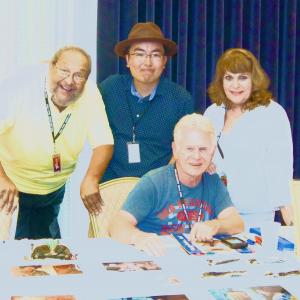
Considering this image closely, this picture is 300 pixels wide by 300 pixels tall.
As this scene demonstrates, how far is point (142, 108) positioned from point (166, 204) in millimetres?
897

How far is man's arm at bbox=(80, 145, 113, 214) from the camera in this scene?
246 centimetres

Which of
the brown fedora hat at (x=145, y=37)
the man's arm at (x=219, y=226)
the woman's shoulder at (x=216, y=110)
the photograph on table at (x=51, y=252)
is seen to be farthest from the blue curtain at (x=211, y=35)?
the photograph on table at (x=51, y=252)

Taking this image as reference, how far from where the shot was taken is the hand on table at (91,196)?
244 centimetres

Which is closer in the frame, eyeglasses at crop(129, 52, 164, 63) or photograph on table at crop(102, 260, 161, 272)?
photograph on table at crop(102, 260, 161, 272)

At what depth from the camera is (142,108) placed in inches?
115

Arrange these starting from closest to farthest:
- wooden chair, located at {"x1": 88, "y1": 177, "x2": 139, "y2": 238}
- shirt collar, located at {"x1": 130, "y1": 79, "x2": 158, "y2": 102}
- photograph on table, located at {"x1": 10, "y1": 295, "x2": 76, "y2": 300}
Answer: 1. photograph on table, located at {"x1": 10, "y1": 295, "x2": 76, "y2": 300}
2. wooden chair, located at {"x1": 88, "y1": 177, "x2": 139, "y2": 238}
3. shirt collar, located at {"x1": 130, "y1": 79, "x2": 158, "y2": 102}

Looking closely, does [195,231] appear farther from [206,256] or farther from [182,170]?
[182,170]

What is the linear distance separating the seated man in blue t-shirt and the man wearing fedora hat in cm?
67

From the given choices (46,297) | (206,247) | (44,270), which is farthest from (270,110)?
(46,297)

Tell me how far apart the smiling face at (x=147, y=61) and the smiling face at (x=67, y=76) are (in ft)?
1.13

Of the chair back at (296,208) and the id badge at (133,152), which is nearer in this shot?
the chair back at (296,208)

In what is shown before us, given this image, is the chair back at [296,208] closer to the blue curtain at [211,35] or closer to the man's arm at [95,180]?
the man's arm at [95,180]

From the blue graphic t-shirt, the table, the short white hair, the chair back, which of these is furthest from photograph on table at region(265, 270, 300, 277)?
the short white hair

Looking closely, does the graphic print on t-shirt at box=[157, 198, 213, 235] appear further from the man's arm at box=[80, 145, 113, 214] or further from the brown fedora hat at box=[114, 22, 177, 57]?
the brown fedora hat at box=[114, 22, 177, 57]
